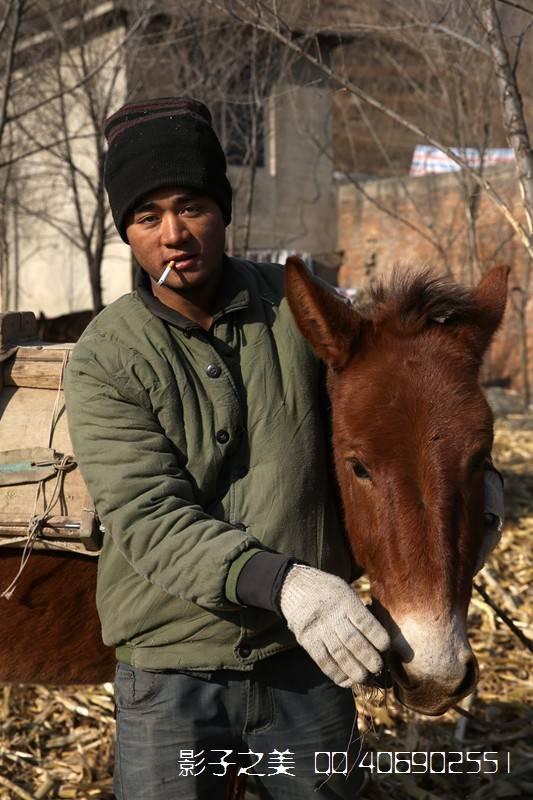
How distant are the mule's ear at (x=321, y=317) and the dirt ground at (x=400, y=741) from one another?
1700mm

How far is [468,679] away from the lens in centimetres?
181

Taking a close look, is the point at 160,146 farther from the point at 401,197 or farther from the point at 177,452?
the point at 401,197

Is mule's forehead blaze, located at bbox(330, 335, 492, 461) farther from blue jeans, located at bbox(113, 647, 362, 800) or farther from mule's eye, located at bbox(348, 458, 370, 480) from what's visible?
blue jeans, located at bbox(113, 647, 362, 800)

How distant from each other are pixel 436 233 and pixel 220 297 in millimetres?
11222

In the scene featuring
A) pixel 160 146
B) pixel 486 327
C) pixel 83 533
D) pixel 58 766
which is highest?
pixel 160 146

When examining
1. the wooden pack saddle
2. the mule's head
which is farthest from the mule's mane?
the wooden pack saddle

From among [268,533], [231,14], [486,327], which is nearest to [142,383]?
[268,533]

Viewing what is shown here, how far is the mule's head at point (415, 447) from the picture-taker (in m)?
1.81

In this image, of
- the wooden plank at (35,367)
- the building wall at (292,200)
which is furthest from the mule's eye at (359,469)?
the building wall at (292,200)

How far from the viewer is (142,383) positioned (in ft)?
6.68

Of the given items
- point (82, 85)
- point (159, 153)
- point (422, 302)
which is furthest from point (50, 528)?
point (82, 85)

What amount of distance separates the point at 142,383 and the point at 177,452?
0.18m

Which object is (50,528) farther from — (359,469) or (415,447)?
(415,447)

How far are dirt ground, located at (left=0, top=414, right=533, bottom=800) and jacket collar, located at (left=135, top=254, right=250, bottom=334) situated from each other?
180 cm
